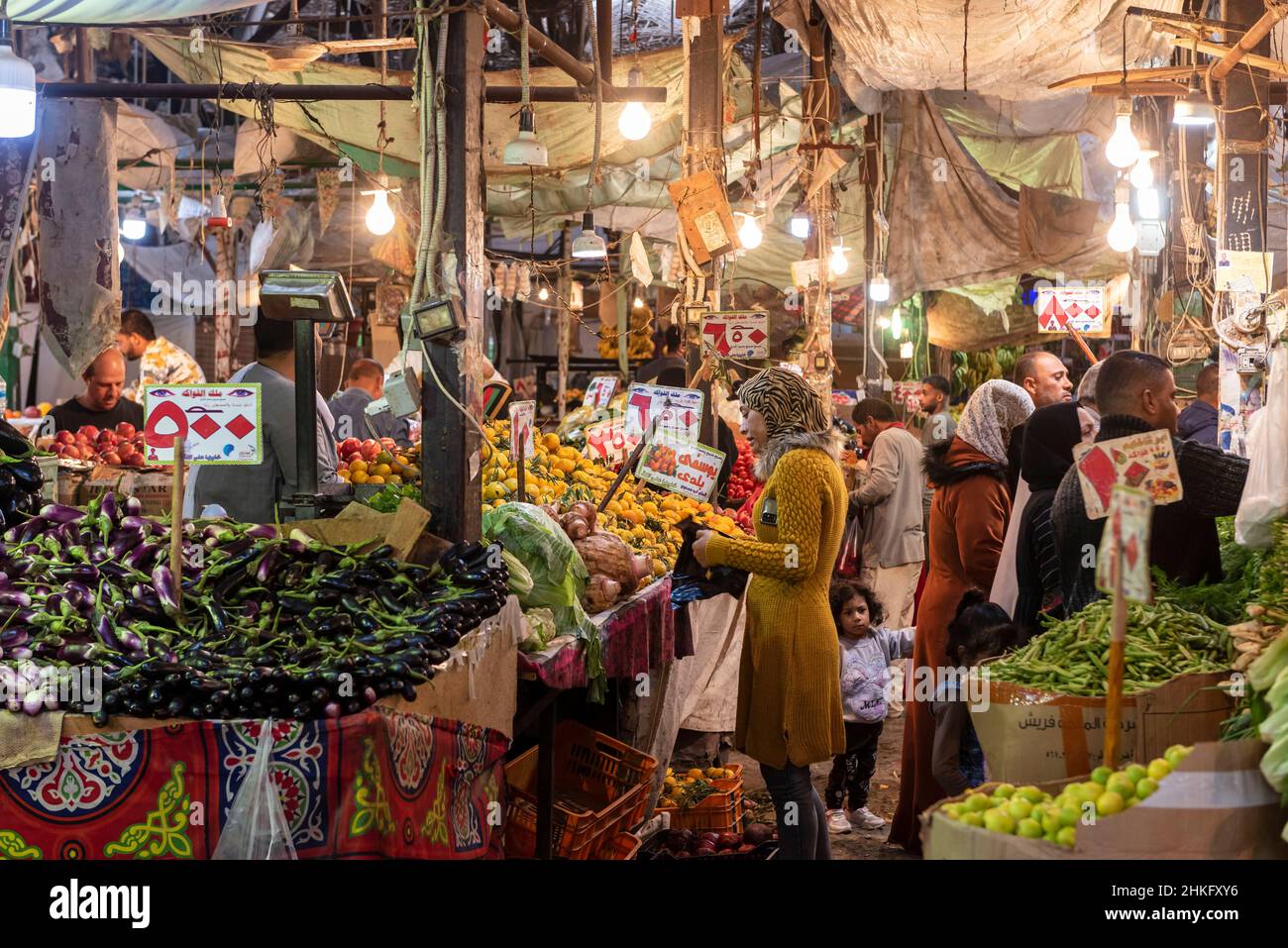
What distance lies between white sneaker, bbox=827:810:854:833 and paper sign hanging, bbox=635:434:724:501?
183 centimetres

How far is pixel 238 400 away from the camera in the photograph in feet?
13.5

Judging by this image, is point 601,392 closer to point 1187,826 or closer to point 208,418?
point 208,418

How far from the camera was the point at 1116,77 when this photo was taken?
25.7ft

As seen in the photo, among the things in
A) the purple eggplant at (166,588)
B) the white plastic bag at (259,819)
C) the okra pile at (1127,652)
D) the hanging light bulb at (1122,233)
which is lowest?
the white plastic bag at (259,819)

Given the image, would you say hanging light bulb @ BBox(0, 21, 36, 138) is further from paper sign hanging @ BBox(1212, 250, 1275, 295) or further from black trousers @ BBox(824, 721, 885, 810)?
paper sign hanging @ BBox(1212, 250, 1275, 295)

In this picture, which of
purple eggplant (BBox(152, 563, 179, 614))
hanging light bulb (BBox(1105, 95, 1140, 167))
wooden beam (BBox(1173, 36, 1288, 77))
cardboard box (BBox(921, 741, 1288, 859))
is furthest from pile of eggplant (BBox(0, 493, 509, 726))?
hanging light bulb (BBox(1105, 95, 1140, 167))

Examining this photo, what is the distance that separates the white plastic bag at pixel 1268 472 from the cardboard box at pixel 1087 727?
1.58ft

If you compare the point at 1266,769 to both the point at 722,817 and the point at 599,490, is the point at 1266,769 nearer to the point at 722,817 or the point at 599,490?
the point at 722,817

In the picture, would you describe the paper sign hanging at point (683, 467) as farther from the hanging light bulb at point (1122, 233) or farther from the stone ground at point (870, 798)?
the hanging light bulb at point (1122, 233)

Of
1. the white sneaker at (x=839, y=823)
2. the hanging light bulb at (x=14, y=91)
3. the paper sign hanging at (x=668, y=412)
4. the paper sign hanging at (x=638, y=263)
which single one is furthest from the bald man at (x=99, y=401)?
the white sneaker at (x=839, y=823)

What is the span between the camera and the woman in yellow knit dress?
4.99 m

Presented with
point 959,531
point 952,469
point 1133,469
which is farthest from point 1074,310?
point 1133,469

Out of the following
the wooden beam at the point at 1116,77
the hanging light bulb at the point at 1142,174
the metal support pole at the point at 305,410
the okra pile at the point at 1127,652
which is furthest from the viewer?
the hanging light bulb at the point at 1142,174

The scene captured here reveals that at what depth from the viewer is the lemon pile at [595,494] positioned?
6602 mm
